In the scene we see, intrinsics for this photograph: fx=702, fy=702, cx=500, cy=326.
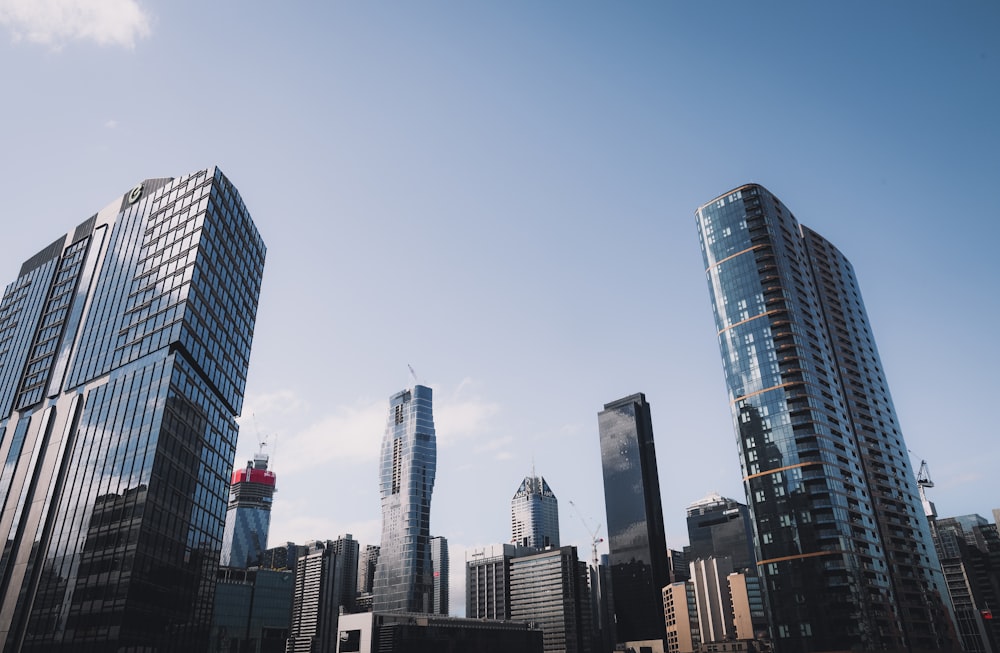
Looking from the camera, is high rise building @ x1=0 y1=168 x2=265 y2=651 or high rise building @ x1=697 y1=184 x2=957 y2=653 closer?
high rise building @ x1=0 y1=168 x2=265 y2=651

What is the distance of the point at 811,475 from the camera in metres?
164

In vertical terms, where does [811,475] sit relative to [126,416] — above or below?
above

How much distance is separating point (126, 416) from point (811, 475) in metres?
143

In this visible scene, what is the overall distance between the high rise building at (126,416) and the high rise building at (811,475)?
12091 cm

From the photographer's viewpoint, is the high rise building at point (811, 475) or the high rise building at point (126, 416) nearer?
the high rise building at point (126, 416)

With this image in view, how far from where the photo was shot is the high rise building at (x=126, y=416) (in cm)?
9162

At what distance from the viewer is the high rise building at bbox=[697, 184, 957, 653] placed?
155m

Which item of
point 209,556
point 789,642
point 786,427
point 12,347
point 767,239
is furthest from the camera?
point 767,239

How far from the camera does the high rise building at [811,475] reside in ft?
509

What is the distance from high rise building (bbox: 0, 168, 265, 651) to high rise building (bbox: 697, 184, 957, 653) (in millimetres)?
120915

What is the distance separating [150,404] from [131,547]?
800 inches

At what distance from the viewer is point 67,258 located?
13550cm

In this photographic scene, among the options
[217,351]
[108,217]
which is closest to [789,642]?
[217,351]

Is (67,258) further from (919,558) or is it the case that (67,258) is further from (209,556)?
(919,558)
